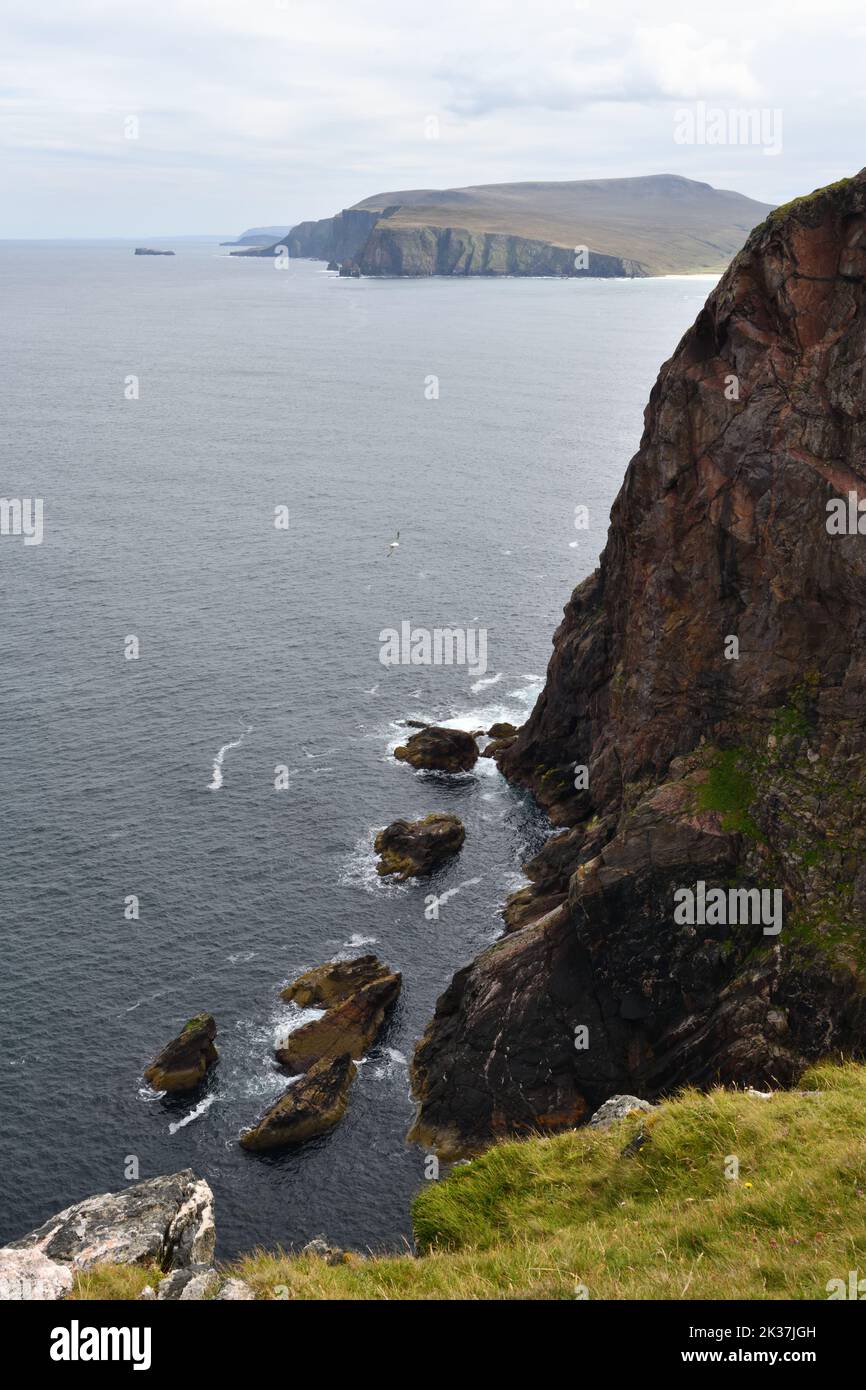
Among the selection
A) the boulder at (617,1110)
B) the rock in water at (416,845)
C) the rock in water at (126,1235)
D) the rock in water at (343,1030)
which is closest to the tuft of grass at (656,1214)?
the boulder at (617,1110)

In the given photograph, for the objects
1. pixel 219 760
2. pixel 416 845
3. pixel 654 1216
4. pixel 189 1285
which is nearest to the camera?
pixel 189 1285

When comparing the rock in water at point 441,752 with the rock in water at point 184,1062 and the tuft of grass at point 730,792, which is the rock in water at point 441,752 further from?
the rock in water at point 184,1062

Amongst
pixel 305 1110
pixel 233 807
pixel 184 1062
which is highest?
pixel 233 807

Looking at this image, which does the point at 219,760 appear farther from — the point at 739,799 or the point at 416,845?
the point at 739,799

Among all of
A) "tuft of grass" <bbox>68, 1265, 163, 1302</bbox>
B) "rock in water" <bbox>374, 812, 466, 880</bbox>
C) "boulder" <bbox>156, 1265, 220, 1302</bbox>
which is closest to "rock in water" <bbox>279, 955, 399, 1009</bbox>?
"rock in water" <bbox>374, 812, 466, 880</bbox>

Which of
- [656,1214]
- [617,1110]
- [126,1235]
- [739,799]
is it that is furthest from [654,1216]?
[739,799]

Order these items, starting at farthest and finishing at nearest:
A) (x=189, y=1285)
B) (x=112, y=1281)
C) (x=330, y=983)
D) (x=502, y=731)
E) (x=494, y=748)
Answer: (x=502, y=731) → (x=494, y=748) → (x=330, y=983) → (x=112, y=1281) → (x=189, y=1285)
